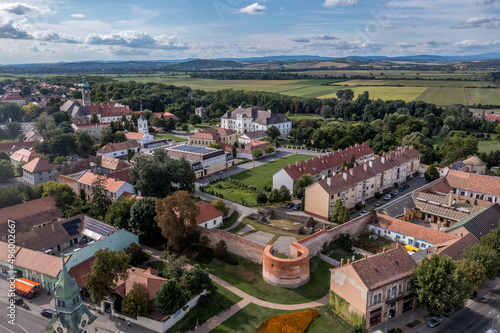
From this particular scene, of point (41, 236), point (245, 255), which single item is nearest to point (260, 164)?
point (245, 255)

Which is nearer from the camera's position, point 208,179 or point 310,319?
point 310,319

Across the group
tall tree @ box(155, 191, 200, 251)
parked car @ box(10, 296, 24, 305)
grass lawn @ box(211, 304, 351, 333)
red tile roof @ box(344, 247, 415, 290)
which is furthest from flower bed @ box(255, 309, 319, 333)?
parked car @ box(10, 296, 24, 305)

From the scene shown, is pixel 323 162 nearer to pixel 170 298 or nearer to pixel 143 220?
pixel 143 220

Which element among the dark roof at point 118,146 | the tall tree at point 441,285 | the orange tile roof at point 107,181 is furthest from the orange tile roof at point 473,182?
the dark roof at point 118,146

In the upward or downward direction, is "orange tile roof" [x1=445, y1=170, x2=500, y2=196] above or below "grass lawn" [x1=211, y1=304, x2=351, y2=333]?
above

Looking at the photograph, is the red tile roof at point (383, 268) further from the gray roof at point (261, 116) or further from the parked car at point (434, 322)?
the gray roof at point (261, 116)

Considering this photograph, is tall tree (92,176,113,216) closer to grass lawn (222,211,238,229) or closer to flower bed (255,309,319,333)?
grass lawn (222,211,238,229)

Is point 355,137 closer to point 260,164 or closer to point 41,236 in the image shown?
point 260,164

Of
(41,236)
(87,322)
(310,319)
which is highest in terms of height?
(87,322)
